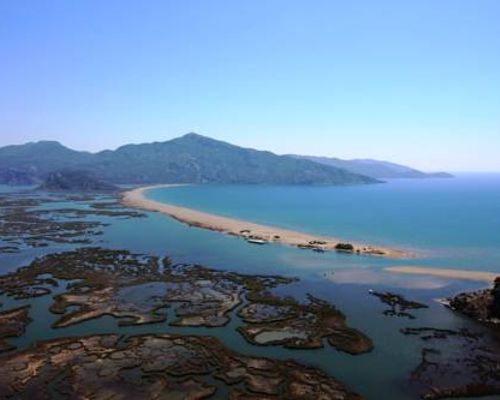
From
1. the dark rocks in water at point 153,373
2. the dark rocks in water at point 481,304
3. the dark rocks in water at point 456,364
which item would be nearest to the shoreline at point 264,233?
the dark rocks in water at point 481,304

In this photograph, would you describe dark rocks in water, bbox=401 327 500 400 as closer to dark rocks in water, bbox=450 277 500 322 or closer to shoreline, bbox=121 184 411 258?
dark rocks in water, bbox=450 277 500 322

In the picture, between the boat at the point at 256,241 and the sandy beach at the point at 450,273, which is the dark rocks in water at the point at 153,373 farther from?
the boat at the point at 256,241

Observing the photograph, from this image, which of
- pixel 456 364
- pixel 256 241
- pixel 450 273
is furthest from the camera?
pixel 256 241

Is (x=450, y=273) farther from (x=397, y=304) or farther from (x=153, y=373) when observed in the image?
(x=153, y=373)

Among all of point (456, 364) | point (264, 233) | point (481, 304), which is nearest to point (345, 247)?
point (264, 233)

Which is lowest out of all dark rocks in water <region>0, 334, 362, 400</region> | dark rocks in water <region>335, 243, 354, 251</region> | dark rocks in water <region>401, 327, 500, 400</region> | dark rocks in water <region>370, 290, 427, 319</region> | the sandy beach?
dark rocks in water <region>0, 334, 362, 400</region>

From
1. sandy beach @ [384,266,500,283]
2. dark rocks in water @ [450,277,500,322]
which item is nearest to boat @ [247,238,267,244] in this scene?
sandy beach @ [384,266,500,283]
